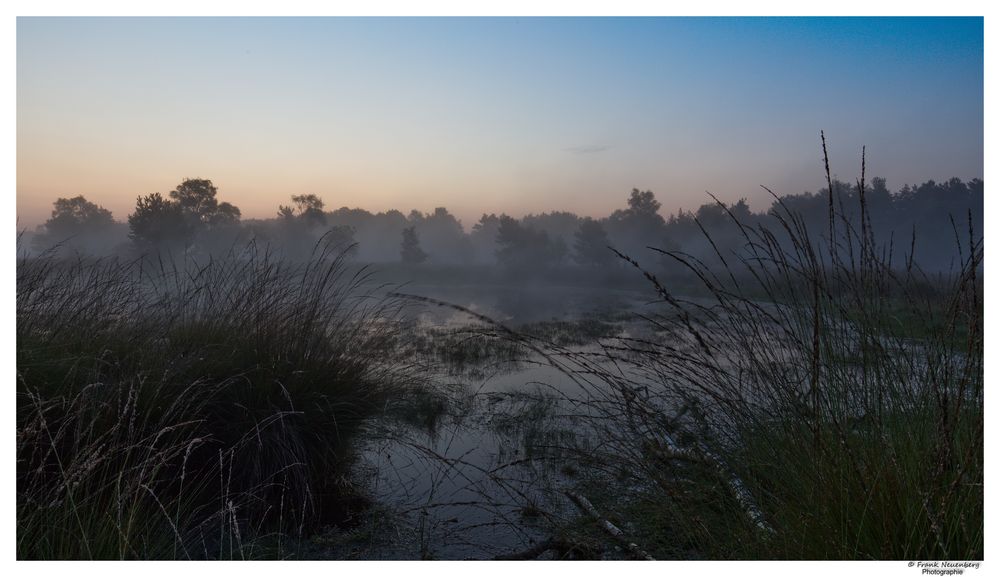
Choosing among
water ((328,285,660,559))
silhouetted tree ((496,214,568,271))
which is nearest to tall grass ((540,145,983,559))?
water ((328,285,660,559))

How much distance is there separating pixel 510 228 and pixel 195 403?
65.5 metres

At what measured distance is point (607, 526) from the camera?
308 centimetres

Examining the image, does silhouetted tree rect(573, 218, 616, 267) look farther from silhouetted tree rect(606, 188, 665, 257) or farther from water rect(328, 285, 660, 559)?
water rect(328, 285, 660, 559)

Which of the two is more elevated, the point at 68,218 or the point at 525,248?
the point at 525,248

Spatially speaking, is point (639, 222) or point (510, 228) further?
point (510, 228)

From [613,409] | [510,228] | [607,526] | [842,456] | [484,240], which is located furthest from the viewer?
[484,240]

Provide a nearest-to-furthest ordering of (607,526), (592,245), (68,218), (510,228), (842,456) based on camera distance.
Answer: (842,456) < (607,526) < (68,218) < (592,245) < (510,228)

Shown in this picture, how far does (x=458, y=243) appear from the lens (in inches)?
3543

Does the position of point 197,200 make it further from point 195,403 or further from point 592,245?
point 592,245

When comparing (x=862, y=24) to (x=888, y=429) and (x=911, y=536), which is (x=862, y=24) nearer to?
(x=888, y=429)

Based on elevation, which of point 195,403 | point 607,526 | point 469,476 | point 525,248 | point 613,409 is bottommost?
point 469,476

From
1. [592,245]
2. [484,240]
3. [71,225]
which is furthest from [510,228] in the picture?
[71,225]
